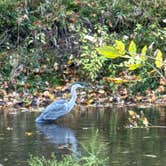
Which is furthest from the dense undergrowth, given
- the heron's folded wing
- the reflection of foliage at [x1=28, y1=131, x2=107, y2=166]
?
the reflection of foliage at [x1=28, y1=131, x2=107, y2=166]

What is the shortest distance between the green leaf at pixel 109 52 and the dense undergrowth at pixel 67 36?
13.4 m

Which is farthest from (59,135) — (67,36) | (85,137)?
(67,36)

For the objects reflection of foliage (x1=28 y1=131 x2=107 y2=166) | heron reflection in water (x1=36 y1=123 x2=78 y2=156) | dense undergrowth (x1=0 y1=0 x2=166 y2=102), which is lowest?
reflection of foliage (x1=28 y1=131 x2=107 y2=166)

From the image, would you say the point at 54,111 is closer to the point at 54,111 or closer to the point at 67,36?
Result: the point at 54,111

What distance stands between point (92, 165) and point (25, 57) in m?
11.7

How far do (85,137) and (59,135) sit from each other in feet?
1.85

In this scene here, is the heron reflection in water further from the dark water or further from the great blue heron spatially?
the great blue heron

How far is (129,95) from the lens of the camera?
50.6 feet

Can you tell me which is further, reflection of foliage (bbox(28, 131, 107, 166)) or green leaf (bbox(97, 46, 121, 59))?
reflection of foliage (bbox(28, 131, 107, 166))

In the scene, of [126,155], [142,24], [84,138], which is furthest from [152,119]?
[142,24]

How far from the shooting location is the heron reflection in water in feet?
30.6

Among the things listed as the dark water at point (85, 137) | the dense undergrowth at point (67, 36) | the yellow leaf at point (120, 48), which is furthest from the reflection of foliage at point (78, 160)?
the dense undergrowth at point (67, 36)

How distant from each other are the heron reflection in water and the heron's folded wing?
7.3 inches

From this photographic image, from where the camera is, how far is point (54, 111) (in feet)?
39.2
